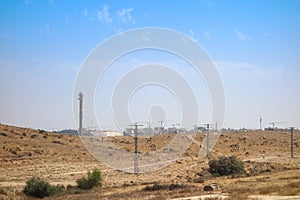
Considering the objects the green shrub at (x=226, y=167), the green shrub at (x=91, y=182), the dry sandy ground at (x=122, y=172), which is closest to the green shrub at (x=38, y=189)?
the dry sandy ground at (x=122, y=172)

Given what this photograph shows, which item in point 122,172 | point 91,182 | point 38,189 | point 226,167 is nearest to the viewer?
point 38,189

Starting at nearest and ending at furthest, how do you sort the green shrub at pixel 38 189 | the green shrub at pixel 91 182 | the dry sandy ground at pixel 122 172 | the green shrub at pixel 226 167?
1. the dry sandy ground at pixel 122 172
2. the green shrub at pixel 38 189
3. the green shrub at pixel 91 182
4. the green shrub at pixel 226 167

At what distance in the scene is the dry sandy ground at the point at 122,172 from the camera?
32.4 metres

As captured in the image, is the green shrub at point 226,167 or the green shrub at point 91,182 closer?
the green shrub at point 91,182

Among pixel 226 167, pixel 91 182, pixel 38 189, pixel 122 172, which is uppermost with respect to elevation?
pixel 226 167

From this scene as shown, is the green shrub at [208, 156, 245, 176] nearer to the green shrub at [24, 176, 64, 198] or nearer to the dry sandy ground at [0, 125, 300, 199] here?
the dry sandy ground at [0, 125, 300, 199]

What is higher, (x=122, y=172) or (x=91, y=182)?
(x=91, y=182)

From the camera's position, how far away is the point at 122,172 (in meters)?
57.2

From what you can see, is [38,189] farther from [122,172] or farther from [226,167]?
[226,167]

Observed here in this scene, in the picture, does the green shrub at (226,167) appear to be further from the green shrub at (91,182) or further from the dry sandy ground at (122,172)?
the green shrub at (91,182)

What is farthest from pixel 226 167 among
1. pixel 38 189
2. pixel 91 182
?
pixel 38 189

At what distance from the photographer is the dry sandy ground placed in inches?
1275

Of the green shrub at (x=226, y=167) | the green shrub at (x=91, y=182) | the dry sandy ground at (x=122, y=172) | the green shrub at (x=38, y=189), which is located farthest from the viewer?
the green shrub at (x=226, y=167)

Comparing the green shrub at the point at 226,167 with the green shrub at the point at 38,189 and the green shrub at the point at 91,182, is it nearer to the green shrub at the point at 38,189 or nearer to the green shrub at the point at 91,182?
the green shrub at the point at 91,182
